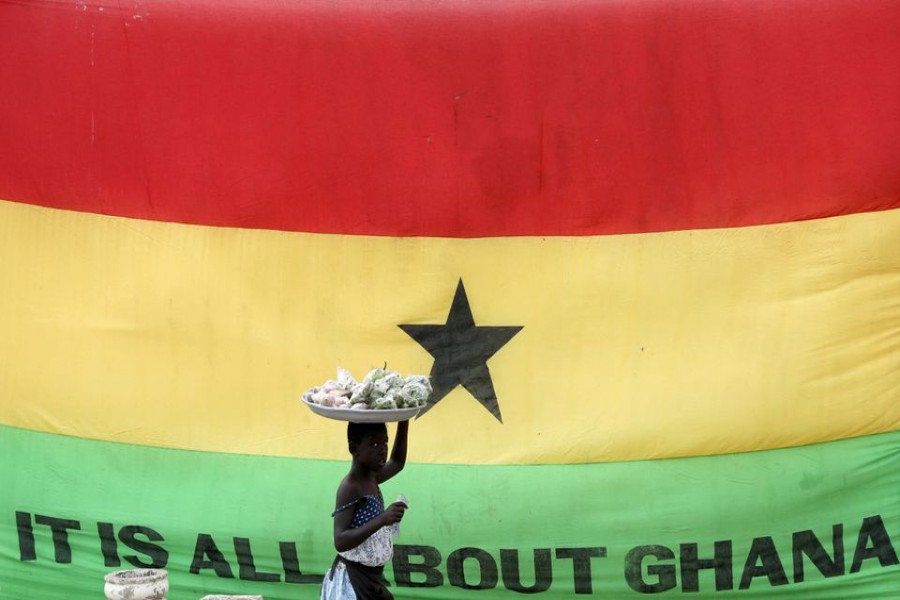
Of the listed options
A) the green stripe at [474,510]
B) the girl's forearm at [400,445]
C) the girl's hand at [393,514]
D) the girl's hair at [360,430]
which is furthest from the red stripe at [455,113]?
the girl's hand at [393,514]

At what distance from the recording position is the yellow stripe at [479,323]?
22.0 ft

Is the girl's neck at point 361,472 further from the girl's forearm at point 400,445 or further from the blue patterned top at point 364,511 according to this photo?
the girl's forearm at point 400,445

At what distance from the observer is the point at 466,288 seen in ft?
22.8

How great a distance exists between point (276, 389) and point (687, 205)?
2138 mm

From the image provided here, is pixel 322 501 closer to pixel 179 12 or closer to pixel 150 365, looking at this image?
pixel 150 365

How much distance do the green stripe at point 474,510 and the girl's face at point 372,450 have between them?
4.63 feet

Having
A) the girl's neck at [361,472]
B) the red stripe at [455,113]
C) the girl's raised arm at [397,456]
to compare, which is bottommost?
the girl's neck at [361,472]

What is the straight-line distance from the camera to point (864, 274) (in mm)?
6680

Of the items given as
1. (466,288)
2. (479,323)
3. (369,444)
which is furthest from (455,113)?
(369,444)

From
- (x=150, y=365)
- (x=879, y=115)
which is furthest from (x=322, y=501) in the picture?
(x=879, y=115)

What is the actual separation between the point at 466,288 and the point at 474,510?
3.44ft

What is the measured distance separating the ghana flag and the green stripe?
0.05ft

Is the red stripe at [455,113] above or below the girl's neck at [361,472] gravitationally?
above

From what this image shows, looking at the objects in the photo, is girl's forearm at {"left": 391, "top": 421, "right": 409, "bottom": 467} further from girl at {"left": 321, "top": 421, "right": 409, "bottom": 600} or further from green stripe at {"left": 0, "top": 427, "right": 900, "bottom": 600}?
green stripe at {"left": 0, "top": 427, "right": 900, "bottom": 600}
